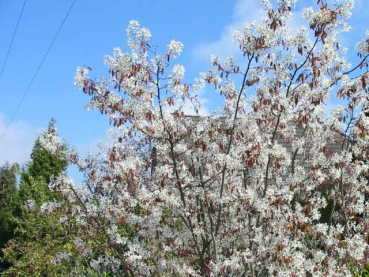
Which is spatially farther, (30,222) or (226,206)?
(30,222)

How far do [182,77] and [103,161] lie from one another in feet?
5.78

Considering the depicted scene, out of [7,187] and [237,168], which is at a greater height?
[7,187]

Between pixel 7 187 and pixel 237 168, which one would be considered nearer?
pixel 237 168

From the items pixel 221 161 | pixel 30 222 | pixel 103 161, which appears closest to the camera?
pixel 221 161

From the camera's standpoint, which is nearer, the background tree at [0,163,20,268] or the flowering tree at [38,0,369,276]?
the flowering tree at [38,0,369,276]

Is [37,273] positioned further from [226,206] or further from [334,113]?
[334,113]

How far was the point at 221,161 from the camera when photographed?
4.71 metres

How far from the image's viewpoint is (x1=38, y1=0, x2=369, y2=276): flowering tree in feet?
15.6

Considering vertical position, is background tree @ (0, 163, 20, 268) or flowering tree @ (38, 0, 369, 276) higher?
background tree @ (0, 163, 20, 268)

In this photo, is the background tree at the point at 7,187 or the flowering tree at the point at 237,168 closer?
the flowering tree at the point at 237,168

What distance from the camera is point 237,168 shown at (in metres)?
4.77

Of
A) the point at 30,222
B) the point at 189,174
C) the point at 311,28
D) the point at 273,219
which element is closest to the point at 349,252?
the point at 273,219

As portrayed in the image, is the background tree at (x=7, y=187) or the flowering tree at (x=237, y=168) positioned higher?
the background tree at (x=7, y=187)

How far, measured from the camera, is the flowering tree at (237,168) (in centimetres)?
476
